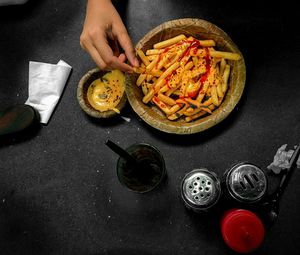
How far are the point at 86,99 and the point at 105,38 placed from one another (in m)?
0.21

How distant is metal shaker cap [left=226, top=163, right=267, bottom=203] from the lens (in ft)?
3.17

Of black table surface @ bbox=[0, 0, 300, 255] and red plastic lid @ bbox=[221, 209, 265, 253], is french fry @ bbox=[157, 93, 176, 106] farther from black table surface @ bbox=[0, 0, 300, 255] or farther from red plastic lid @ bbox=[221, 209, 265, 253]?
red plastic lid @ bbox=[221, 209, 265, 253]

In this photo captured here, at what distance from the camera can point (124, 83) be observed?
3.78 ft

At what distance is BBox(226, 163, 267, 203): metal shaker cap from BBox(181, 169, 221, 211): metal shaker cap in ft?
0.13

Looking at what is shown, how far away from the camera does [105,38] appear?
3.47 feet

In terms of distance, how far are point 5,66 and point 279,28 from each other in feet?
3.02

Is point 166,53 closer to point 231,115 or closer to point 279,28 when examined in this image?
point 231,115

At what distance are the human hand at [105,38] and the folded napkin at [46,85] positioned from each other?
0.72ft

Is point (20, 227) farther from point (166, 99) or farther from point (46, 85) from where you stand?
point (166, 99)

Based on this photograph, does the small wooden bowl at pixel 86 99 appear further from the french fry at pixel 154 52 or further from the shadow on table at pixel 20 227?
the shadow on table at pixel 20 227

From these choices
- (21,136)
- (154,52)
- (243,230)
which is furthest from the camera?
(21,136)

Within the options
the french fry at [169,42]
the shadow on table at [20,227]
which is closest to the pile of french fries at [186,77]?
the french fry at [169,42]

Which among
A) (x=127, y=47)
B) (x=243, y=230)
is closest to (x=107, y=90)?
(x=127, y=47)

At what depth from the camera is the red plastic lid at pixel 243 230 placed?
Result: 3.04 ft
